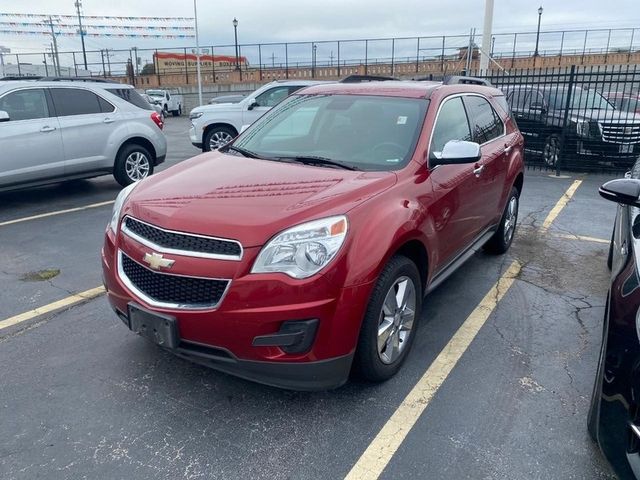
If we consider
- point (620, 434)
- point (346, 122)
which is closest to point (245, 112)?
point (346, 122)

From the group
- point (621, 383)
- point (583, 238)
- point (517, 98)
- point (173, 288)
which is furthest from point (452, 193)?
point (517, 98)

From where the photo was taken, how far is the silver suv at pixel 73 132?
718cm

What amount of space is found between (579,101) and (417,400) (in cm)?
979

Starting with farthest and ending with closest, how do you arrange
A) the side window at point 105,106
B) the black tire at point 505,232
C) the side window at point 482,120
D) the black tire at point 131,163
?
the black tire at point 131,163 < the side window at point 105,106 < the black tire at point 505,232 < the side window at point 482,120

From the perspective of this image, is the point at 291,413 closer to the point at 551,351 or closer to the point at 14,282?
the point at 551,351

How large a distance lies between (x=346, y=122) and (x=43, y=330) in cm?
268

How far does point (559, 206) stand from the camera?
26.0 feet

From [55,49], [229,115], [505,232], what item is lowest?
[505,232]

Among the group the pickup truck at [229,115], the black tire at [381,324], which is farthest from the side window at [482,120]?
the pickup truck at [229,115]

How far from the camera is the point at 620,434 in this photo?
2055mm

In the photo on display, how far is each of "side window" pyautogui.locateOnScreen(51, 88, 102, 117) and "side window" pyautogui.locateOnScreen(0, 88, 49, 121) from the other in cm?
18

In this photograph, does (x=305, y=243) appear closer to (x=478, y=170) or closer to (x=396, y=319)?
(x=396, y=319)

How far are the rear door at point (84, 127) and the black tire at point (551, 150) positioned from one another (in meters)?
8.45

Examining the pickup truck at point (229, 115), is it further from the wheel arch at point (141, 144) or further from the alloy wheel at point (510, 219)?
the alloy wheel at point (510, 219)
